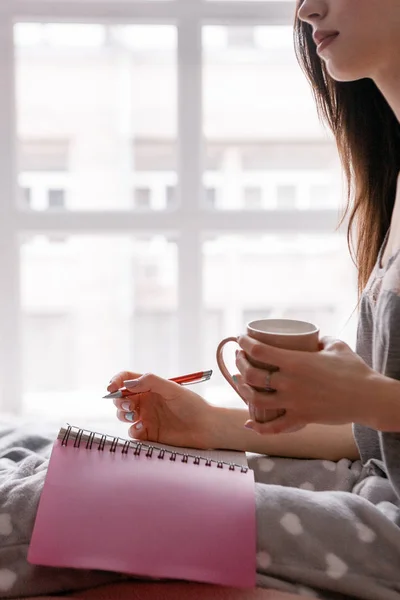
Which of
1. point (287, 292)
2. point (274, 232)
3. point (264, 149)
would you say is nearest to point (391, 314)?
point (274, 232)

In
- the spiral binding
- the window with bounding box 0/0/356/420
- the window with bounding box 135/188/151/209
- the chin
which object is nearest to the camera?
the spiral binding

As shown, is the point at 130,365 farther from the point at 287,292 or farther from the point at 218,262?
the point at 287,292

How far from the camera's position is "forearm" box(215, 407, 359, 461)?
1.17m

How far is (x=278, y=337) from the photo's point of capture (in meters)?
0.84

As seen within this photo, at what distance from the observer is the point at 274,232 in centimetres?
199

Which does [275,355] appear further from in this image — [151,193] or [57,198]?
[57,198]

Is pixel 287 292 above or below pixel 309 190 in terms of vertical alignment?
below

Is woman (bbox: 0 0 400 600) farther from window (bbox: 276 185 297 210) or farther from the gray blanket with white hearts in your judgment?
window (bbox: 276 185 297 210)

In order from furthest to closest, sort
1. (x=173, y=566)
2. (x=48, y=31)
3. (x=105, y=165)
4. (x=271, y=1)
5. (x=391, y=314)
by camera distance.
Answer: (x=105, y=165)
(x=48, y=31)
(x=271, y=1)
(x=391, y=314)
(x=173, y=566)

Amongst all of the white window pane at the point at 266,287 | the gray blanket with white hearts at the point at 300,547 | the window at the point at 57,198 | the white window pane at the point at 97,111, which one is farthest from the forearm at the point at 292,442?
the window at the point at 57,198

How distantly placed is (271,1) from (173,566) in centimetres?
154

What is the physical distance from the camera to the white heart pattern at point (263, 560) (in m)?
0.86

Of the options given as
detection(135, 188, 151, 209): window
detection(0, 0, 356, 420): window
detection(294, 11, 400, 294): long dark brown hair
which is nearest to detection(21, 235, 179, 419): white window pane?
detection(0, 0, 356, 420): window

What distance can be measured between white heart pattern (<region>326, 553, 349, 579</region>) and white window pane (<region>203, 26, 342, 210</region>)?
4.09ft
